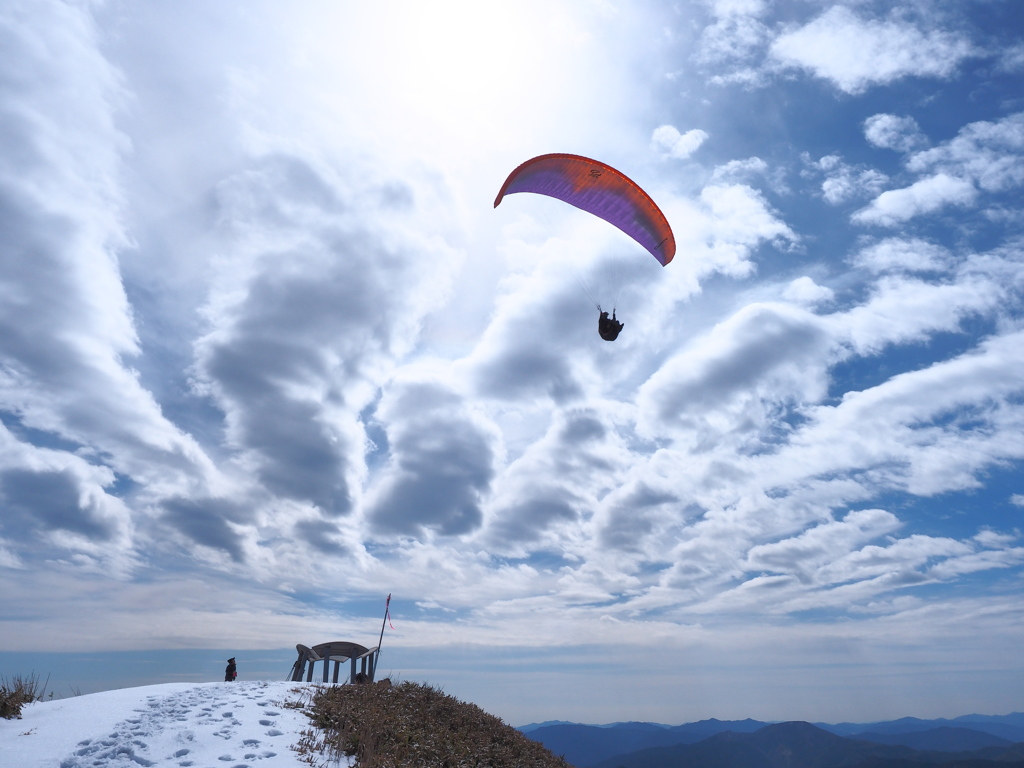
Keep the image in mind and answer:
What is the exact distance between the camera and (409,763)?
477 inches

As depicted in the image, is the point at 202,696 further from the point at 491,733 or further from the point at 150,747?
the point at 491,733

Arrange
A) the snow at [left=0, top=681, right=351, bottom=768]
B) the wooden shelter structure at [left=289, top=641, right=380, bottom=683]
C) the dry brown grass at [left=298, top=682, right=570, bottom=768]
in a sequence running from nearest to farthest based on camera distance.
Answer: the snow at [left=0, top=681, right=351, bottom=768], the dry brown grass at [left=298, top=682, right=570, bottom=768], the wooden shelter structure at [left=289, top=641, right=380, bottom=683]

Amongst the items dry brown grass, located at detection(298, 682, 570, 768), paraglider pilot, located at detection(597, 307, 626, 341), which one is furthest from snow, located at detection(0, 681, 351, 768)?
paraglider pilot, located at detection(597, 307, 626, 341)

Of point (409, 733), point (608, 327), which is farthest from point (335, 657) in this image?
point (608, 327)

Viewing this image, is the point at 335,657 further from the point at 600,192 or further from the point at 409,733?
the point at 600,192

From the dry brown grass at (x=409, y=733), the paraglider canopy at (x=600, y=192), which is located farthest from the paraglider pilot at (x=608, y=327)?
the dry brown grass at (x=409, y=733)

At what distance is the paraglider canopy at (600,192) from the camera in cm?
2127

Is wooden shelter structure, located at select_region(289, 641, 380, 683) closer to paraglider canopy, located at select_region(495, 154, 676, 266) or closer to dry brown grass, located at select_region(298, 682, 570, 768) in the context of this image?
dry brown grass, located at select_region(298, 682, 570, 768)

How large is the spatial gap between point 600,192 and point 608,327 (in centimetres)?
594

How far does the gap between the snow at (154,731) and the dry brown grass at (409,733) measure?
0.60 m

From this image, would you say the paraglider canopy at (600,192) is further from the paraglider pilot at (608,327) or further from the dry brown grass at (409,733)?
the dry brown grass at (409,733)

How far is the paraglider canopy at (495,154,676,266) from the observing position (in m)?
21.3

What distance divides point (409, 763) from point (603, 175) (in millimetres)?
20709

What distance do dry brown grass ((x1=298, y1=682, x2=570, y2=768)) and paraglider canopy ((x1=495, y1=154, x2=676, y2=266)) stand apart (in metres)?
17.0
